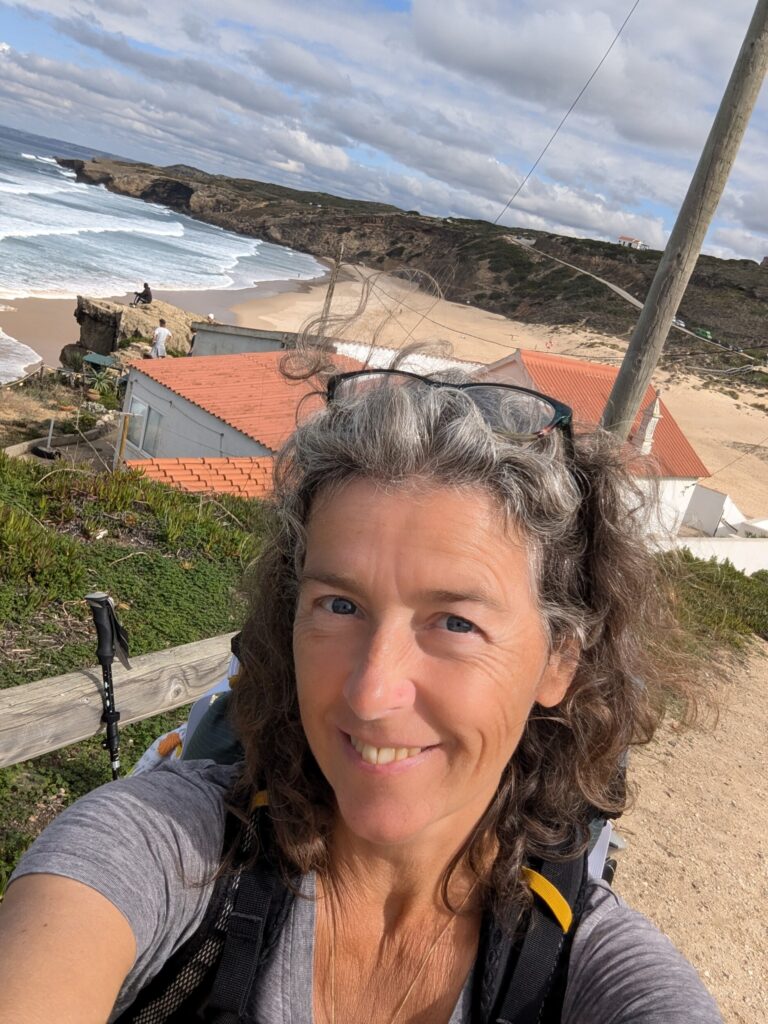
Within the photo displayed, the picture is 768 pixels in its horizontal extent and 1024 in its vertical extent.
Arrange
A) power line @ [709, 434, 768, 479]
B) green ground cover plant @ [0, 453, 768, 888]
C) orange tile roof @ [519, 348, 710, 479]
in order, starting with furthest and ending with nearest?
power line @ [709, 434, 768, 479], orange tile roof @ [519, 348, 710, 479], green ground cover plant @ [0, 453, 768, 888]

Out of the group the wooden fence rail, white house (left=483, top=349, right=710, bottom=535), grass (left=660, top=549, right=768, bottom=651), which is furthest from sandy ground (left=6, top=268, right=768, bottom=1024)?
white house (left=483, top=349, right=710, bottom=535)

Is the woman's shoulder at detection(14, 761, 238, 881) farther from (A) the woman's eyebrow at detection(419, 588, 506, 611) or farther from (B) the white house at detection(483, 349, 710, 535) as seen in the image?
(B) the white house at detection(483, 349, 710, 535)

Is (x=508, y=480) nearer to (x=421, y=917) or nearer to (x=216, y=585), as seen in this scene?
(x=421, y=917)

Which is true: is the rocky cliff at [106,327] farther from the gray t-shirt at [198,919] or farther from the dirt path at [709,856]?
the gray t-shirt at [198,919]

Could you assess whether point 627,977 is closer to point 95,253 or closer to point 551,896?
point 551,896

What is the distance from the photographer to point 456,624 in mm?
1401

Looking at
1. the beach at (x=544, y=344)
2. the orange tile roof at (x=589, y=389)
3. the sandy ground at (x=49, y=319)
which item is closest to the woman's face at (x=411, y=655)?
the beach at (x=544, y=344)

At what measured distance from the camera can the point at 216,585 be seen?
5984mm

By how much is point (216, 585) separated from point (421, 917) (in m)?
4.63

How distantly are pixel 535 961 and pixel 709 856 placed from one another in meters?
4.12

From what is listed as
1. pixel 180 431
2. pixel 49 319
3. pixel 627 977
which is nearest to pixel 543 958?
pixel 627 977

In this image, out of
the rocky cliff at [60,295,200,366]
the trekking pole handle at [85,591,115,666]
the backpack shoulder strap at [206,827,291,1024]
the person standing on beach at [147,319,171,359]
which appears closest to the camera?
the backpack shoulder strap at [206,827,291,1024]

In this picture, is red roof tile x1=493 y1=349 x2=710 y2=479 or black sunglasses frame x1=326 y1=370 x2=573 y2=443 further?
red roof tile x1=493 y1=349 x2=710 y2=479

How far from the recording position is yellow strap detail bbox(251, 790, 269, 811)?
1.57 metres
